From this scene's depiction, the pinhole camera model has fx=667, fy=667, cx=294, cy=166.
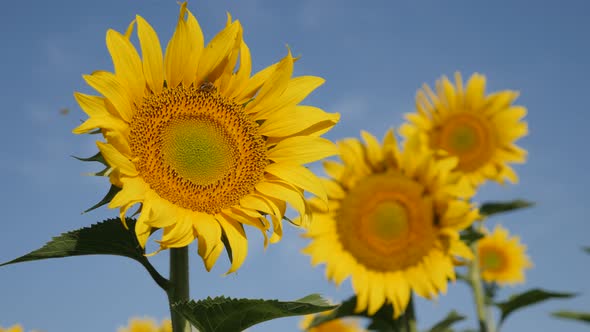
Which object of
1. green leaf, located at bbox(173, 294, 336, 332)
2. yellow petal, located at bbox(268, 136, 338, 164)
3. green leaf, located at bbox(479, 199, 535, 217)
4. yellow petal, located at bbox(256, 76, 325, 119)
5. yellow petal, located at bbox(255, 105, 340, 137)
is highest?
green leaf, located at bbox(479, 199, 535, 217)

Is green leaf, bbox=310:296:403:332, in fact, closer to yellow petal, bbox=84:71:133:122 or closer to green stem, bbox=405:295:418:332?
green stem, bbox=405:295:418:332

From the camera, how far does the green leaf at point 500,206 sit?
7461mm

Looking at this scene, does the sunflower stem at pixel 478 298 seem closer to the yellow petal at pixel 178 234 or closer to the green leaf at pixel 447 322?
the green leaf at pixel 447 322

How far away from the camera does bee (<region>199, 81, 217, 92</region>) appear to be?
304 centimetres

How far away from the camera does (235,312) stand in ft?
8.52

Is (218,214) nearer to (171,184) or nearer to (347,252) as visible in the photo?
(171,184)

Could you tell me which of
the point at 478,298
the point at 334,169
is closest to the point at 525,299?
the point at 478,298

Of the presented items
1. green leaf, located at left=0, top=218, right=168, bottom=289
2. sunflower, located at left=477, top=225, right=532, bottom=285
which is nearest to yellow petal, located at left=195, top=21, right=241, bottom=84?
green leaf, located at left=0, top=218, right=168, bottom=289

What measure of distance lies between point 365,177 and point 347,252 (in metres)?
0.76

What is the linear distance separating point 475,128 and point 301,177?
6.30m

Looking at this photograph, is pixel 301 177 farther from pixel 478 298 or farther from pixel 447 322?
pixel 478 298

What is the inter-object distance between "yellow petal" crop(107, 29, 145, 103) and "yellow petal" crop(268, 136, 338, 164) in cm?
72

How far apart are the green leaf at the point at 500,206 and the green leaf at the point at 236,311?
518 centimetres

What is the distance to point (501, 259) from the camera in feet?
40.3
